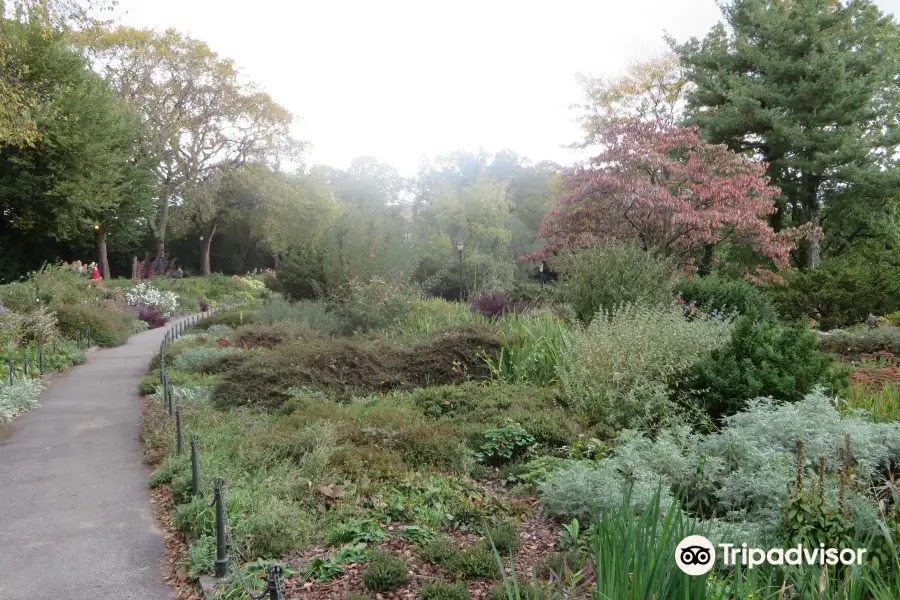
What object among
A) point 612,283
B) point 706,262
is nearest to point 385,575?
point 612,283

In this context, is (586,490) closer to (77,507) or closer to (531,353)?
(77,507)

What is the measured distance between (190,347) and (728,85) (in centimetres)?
1905

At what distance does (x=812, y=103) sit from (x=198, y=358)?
63.8 feet

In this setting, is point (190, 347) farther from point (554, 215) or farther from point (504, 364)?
point (554, 215)

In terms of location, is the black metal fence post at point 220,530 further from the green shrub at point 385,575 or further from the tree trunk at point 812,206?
the tree trunk at point 812,206

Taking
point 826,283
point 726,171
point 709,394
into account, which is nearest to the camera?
point 709,394

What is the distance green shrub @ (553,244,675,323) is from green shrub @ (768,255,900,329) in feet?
22.3

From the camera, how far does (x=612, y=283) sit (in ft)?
33.3

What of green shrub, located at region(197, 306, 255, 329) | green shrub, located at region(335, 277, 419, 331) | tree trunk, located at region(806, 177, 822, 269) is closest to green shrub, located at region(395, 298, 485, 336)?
green shrub, located at region(335, 277, 419, 331)

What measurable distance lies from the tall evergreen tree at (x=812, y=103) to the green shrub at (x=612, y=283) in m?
11.6

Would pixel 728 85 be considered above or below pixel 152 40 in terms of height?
below

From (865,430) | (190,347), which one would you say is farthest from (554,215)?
(865,430)

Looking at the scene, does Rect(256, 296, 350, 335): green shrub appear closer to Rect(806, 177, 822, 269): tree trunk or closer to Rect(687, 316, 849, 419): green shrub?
Rect(687, 316, 849, 419): green shrub

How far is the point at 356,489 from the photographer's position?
5.05 metres
